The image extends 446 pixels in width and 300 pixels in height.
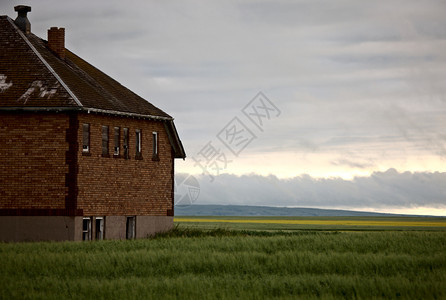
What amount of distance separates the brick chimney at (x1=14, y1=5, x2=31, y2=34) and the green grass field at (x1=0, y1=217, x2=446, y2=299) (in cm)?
1564

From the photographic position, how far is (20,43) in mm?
41750

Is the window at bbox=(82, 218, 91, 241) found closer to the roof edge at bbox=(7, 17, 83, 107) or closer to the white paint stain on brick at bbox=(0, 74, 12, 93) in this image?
the roof edge at bbox=(7, 17, 83, 107)

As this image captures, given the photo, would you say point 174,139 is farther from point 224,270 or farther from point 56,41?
point 224,270

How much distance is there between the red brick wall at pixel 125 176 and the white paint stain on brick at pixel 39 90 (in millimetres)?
2049

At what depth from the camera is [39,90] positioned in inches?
1527

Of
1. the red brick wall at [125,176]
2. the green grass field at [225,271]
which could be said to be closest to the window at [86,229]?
the red brick wall at [125,176]

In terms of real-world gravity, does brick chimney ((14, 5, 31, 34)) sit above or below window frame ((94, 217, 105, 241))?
above

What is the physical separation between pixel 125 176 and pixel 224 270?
17762mm

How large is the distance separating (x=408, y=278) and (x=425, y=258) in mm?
5121

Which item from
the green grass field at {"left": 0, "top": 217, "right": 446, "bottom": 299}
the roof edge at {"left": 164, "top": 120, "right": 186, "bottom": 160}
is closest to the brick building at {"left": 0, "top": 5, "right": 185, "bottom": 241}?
the roof edge at {"left": 164, "top": 120, "right": 186, "bottom": 160}

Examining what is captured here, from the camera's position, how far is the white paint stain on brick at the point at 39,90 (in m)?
38.3

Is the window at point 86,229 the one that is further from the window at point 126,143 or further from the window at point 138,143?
the window at point 138,143

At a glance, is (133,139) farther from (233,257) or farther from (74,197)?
(233,257)

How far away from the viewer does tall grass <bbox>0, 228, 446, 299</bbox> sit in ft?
64.6
